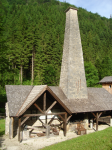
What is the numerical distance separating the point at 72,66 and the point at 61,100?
3.60m

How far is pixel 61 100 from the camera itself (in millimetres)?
13266

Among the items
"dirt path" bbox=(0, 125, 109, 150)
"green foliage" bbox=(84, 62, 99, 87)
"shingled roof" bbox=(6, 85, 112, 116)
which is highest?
"green foliage" bbox=(84, 62, 99, 87)

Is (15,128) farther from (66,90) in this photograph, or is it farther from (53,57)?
(53,57)

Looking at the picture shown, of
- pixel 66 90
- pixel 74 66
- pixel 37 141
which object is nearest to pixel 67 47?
pixel 74 66

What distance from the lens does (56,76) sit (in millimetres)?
30359

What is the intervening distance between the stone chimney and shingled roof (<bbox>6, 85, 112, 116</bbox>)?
2.33ft

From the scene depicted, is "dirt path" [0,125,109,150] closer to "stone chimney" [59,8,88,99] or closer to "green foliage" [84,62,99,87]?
"stone chimney" [59,8,88,99]

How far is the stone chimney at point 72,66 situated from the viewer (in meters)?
14.3

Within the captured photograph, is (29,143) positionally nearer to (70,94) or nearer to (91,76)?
(70,94)

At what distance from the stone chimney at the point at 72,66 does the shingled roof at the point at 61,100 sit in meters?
0.71

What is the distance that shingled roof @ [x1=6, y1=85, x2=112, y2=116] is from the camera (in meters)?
11.3

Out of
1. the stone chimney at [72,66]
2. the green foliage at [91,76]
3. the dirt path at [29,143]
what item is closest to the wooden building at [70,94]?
the stone chimney at [72,66]

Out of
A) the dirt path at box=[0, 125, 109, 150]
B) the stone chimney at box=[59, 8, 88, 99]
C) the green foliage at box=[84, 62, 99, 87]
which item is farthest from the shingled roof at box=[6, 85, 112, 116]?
the green foliage at box=[84, 62, 99, 87]

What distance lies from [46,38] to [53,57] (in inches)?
201
